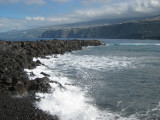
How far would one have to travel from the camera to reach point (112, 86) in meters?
10.5

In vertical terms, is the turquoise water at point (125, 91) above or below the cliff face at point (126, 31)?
below

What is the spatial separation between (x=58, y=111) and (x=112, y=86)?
4.40 meters

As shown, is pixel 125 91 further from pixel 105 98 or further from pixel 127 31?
pixel 127 31

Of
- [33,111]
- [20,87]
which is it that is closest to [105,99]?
[33,111]

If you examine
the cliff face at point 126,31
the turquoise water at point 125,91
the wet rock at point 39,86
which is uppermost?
the cliff face at point 126,31

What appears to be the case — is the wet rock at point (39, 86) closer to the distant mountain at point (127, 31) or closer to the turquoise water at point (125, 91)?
the turquoise water at point (125, 91)

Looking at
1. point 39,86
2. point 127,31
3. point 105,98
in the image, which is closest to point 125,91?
point 105,98

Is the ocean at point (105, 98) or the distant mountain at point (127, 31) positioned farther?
the distant mountain at point (127, 31)

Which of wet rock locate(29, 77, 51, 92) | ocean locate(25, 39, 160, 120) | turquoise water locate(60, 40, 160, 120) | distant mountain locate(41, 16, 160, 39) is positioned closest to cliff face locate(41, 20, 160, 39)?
distant mountain locate(41, 16, 160, 39)

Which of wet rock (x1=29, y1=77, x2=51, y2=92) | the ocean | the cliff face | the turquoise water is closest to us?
the ocean

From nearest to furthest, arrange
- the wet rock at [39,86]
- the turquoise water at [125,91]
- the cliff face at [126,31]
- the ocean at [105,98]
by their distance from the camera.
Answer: the ocean at [105,98] < the turquoise water at [125,91] < the wet rock at [39,86] < the cliff face at [126,31]

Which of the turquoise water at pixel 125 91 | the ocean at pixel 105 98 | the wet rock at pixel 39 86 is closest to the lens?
the ocean at pixel 105 98

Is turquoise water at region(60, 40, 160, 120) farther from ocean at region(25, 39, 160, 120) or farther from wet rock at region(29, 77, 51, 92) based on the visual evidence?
wet rock at region(29, 77, 51, 92)

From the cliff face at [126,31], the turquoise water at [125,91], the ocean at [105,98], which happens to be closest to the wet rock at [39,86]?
the ocean at [105,98]
